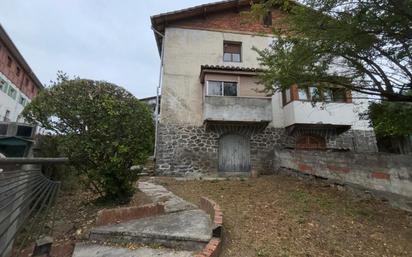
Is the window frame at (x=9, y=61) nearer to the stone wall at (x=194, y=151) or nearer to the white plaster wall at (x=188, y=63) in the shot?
the white plaster wall at (x=188, y=63)

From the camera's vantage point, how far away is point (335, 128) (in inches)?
452

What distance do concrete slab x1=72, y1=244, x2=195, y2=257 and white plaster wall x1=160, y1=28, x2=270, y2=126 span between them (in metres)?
8.35

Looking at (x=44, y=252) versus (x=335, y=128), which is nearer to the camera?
(x=44, y=252)

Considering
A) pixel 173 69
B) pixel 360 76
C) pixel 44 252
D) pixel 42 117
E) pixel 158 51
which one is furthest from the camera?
pixel 158 51

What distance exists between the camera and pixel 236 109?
10.7 metres

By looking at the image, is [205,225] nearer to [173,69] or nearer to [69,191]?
[69,191]

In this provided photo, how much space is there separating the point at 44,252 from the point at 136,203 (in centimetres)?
193

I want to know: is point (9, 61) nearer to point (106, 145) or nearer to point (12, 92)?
point (12, 92)

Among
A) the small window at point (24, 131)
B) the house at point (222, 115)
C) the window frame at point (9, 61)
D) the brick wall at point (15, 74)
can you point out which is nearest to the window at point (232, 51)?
the house at point (222, 115)

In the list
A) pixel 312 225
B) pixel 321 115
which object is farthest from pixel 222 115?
pixel 312 225

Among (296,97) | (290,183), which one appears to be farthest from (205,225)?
(296,97)

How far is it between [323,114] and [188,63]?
718 cm

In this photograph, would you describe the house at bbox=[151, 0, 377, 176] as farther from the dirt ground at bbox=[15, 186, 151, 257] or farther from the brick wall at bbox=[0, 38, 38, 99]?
the brick wall at bbox=[0, 38, 38, 99]

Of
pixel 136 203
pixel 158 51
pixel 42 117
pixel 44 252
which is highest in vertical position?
pixel 158 51
